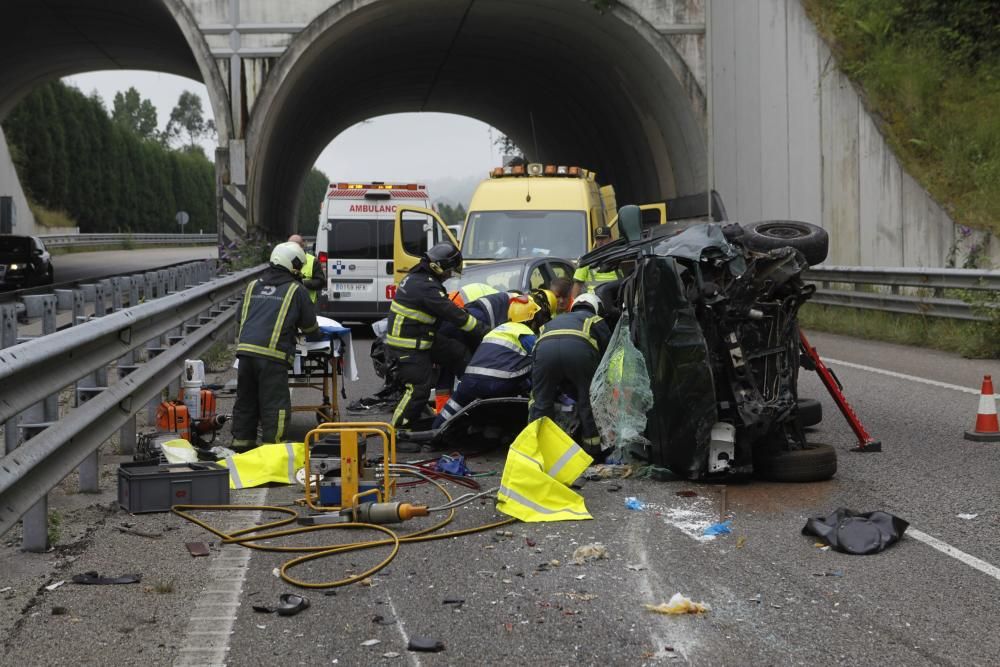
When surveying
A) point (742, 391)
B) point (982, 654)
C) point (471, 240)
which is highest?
point (471, 240)

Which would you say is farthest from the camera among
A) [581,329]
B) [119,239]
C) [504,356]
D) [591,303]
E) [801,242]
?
[119,239]

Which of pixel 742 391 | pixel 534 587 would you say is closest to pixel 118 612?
pixel 534 587

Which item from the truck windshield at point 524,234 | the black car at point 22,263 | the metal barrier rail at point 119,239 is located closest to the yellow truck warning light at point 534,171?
the truck windshield at point 524,234

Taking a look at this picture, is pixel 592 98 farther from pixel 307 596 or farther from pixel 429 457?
pixel 307 596

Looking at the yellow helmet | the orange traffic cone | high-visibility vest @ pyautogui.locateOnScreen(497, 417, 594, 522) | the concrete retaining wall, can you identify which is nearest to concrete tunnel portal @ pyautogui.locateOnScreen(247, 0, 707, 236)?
the concrete retaining wall

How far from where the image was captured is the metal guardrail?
52.0ft

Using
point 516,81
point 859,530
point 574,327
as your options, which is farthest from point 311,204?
point 859,530

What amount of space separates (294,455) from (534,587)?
10.2 ft

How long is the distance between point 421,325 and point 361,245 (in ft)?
38.1

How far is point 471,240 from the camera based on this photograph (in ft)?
54.4

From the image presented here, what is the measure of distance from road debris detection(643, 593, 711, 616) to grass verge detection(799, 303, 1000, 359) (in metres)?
10.7

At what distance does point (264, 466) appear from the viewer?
789 centimetres

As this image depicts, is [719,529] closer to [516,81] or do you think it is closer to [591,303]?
[591,303]

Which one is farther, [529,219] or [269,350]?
[529,219]
